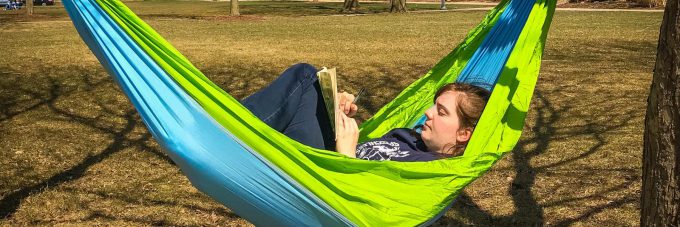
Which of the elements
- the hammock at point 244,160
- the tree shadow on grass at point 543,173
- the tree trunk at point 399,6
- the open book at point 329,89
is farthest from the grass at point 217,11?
the hammock at point 244,160

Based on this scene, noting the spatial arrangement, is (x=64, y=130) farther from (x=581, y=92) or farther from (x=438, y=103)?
(x=581, y=92)

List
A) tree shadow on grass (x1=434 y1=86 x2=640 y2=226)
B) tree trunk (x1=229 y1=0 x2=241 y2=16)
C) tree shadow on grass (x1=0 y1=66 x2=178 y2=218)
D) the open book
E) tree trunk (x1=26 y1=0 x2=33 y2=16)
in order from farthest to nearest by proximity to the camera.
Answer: tree trunk (x1=26 y1=0 x2=33 y2=16), tree trunk (x1=229 y1=0 x2=241 y2=16), tree shadow on grass (x1=0 y1=66 x2=178 y2=218), tree shadow on grass (x1=434 y1=86 x2=640 y2=226), the open book

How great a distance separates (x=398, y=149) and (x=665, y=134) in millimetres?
980

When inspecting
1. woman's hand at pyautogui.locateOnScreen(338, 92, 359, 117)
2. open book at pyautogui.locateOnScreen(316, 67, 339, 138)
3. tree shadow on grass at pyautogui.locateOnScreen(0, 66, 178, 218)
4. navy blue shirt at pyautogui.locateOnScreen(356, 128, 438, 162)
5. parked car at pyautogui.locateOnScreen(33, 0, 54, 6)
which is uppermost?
open book at pyautogui.locateOnScreen(316, 67, 339, 138)

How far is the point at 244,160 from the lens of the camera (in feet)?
5.90

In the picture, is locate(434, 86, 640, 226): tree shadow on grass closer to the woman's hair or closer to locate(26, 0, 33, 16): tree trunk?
the woman's hair

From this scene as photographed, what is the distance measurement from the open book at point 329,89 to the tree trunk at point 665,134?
916 millimetres

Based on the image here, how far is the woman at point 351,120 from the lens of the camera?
2307mm

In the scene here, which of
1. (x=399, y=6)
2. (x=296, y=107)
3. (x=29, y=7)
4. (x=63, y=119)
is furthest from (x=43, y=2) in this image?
(x=296, y=107)

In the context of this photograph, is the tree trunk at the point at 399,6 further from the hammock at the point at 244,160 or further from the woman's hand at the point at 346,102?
the hammock at the point at 244,160

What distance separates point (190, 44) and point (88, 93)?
5246mm

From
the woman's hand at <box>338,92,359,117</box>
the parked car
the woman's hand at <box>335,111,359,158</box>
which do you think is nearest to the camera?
the woman's hand at <box>335,111,359,158</box>

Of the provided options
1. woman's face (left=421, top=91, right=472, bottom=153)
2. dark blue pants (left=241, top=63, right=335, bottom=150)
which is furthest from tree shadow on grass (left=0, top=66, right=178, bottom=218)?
woman's face (left=421, top=91, right=472, bottom=153)

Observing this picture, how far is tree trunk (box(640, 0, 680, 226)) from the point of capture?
1874mm
